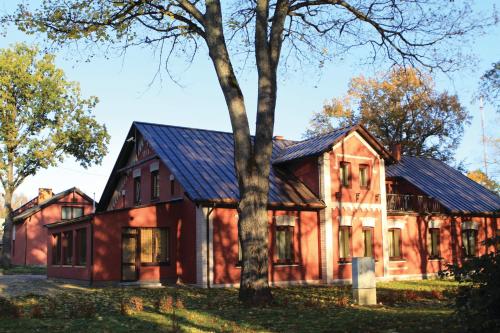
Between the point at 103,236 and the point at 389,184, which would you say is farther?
the point at 389,184

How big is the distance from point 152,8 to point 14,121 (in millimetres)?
27209

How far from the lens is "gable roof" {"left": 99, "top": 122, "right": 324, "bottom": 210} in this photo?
22391 millimetres

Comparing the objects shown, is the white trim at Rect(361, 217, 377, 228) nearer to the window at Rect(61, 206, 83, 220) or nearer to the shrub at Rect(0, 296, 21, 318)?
the shrub at Rect(0, 296, 21, 318)

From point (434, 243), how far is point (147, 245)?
15.8 m

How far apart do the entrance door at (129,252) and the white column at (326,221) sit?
8.34 m

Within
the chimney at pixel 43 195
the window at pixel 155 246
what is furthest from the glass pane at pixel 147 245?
the chimney at pixel 43 195

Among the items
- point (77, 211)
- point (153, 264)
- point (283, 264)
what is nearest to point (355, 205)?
point (283, 264)

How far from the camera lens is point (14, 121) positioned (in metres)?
39.0

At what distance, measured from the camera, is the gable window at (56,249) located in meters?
27.3

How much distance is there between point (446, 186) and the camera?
32156 mm

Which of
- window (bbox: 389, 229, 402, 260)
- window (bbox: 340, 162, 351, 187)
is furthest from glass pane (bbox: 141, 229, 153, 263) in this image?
window (bbox: 389, 229, 402, 260)

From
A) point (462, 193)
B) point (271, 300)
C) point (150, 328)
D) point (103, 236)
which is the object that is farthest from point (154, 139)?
point (462, 193)

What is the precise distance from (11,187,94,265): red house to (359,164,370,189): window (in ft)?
91.2

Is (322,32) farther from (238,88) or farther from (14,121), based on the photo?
(14,121)
